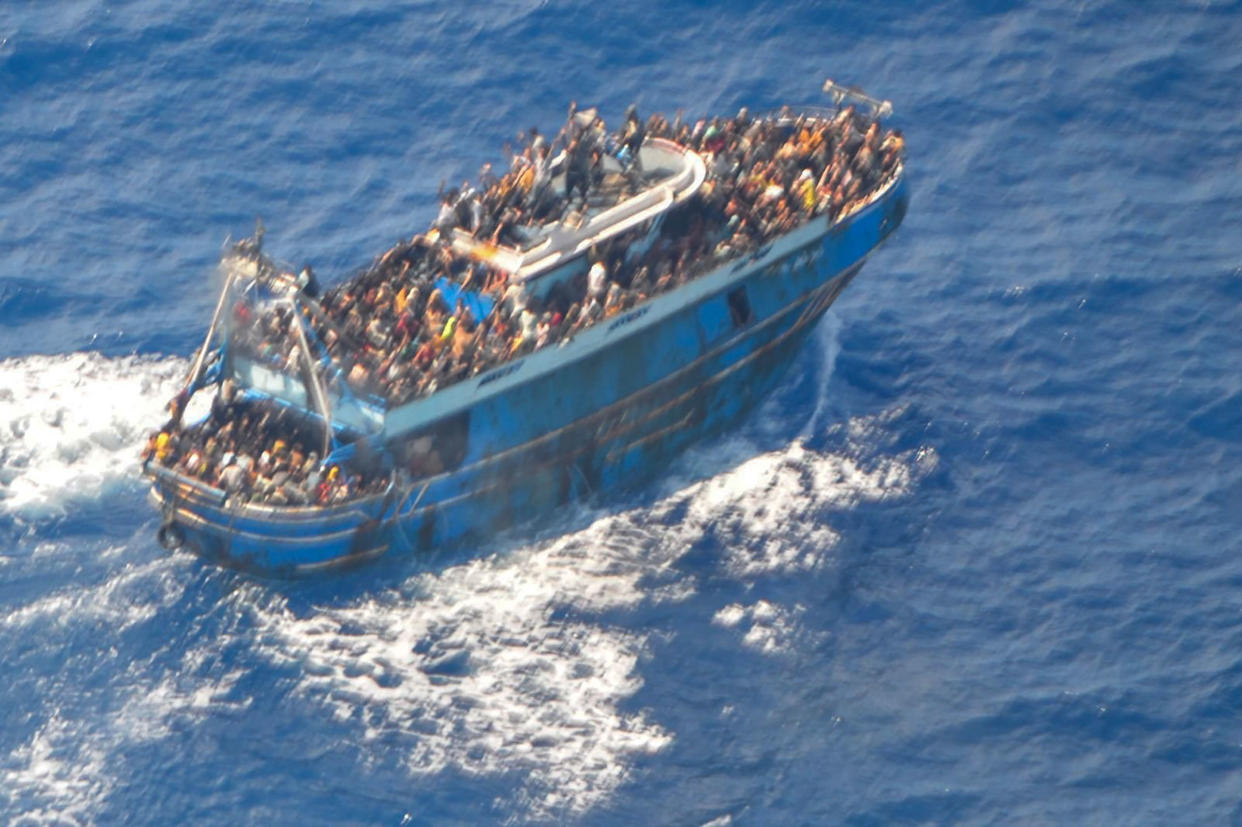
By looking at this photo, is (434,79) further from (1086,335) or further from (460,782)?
(460,782)

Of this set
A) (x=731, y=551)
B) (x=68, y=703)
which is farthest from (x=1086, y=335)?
(x=68, y=703)

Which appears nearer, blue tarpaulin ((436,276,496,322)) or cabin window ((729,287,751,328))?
blue tarpaulin ((436,276,496,322))

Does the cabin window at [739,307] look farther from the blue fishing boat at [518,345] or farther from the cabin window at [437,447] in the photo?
the cabin window at [437,447]

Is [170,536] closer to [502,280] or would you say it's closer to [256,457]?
[256,457]

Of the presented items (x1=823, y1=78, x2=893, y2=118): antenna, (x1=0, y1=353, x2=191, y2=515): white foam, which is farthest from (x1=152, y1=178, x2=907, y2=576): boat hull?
(x1=0, y1=353, x2=191, y2=515): white foam

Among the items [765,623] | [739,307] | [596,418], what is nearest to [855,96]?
[739,307]

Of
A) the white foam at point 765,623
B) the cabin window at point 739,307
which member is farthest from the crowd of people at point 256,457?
the cabin window at point 739,307

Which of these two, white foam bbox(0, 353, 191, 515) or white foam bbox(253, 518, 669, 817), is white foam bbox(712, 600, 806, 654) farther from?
white foam bbox(0, 353, 191, 515)
